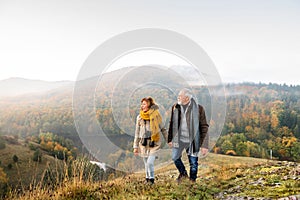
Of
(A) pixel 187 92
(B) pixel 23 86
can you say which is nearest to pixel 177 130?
(A) pixel 187 92

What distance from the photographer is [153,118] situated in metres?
6.12

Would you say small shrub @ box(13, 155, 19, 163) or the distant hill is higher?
Result: the distant hill

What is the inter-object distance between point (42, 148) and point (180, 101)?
13715mm

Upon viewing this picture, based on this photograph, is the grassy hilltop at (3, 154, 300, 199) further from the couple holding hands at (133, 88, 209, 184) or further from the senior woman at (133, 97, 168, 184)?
the senior woman at (133, 97, 168, 184)

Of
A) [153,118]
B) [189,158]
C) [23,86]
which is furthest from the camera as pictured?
[23,86]

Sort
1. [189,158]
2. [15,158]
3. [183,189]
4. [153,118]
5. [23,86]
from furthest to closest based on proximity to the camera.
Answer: [23,86], [15,158], [189,158], [153,118], [183,189]

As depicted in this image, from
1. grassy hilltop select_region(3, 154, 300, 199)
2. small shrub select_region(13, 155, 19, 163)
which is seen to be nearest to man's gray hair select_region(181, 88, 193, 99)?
grassy hilltop select_region(3, 154, 300, 199)

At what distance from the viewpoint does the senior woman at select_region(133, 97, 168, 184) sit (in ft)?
20.1

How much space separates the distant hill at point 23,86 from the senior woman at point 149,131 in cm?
1824

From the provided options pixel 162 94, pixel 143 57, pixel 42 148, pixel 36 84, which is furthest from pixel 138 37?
pixel 36 84

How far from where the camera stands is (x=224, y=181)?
701 cm

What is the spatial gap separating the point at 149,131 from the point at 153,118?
271mm

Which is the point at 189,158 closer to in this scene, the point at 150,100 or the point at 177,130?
the point at 177,130

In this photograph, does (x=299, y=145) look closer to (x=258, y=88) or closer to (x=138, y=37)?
(x=258, y=88)
